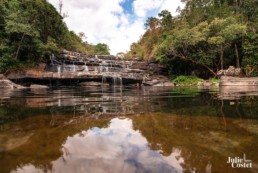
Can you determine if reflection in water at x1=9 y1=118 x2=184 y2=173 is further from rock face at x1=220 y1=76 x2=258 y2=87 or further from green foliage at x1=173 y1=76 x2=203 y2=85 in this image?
green foliage at x1=173 y1=76 x2=203 y2=85

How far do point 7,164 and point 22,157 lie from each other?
18cm

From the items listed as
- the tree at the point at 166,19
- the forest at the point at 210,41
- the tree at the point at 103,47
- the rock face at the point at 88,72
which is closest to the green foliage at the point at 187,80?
the rock face at the point at 88,72

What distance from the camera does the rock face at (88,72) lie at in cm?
2317

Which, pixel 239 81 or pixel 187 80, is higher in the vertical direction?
pixel 187 80

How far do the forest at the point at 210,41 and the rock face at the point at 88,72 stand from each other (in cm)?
381

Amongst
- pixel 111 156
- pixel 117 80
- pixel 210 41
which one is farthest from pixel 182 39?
pixel 111 156

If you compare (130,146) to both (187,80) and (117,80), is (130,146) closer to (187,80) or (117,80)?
(117,80)

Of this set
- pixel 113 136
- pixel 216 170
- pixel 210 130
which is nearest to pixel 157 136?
pixel 113 136

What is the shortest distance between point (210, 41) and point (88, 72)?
14.4 meters

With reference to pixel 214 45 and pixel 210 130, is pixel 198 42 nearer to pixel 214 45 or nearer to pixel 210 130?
pixel 214 45

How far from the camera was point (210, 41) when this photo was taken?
25.0 metres

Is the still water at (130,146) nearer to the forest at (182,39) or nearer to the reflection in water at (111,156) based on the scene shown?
the reflection in water at (111,156)

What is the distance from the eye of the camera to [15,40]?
24.8 metres

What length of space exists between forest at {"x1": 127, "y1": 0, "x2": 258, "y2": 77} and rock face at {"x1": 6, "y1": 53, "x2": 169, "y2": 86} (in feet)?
12.5
